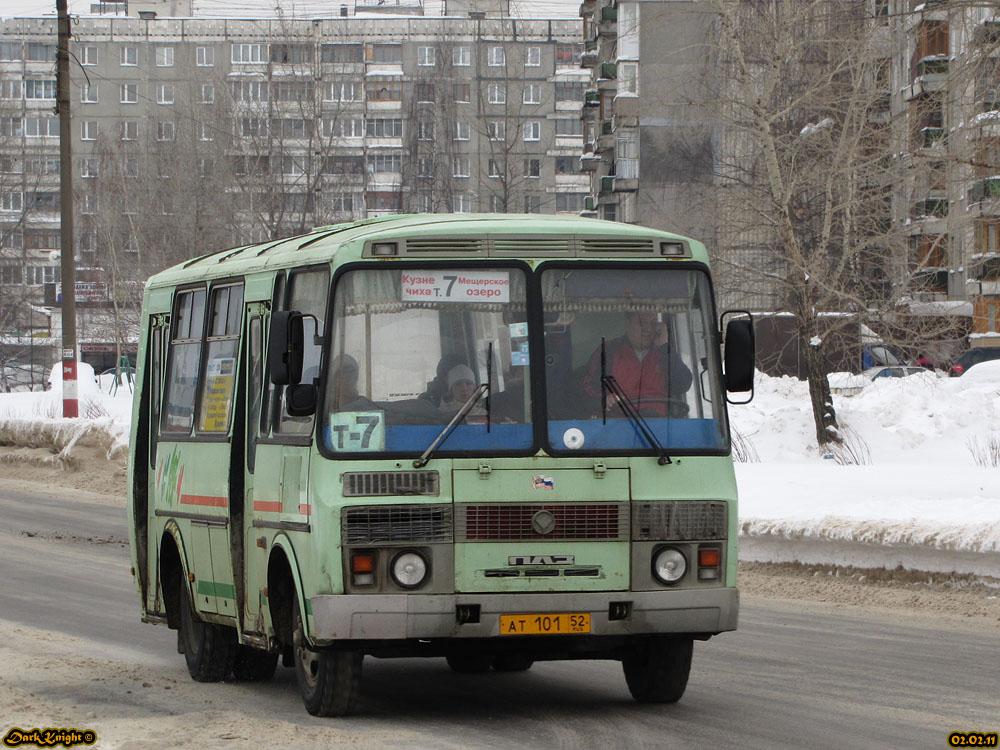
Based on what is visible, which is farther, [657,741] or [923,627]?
[923,627]

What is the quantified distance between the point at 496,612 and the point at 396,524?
64cm

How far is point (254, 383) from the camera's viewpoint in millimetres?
9750

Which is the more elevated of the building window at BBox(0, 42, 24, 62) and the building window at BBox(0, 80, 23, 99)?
the building window at BBox(0, 42, 24, 62)

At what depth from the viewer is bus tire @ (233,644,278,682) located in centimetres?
1073

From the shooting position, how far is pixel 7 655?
36.9 feet

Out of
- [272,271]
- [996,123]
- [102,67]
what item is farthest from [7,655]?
[102,67]

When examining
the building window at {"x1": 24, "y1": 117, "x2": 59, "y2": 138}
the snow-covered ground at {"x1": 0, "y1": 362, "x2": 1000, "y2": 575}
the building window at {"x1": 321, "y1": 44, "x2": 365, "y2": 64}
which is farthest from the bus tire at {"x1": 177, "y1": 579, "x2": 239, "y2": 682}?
the building window at {"x1": 24, "y1": 117, "x2": 59, "y2": 138}

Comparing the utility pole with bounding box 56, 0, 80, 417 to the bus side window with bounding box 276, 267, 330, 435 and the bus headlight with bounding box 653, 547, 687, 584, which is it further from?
the bus headlight with bounding box 653, 547, 687, 584

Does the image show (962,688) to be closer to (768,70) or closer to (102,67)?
(768,70)

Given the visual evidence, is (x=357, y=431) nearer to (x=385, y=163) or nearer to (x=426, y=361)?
(x=426, y=361)

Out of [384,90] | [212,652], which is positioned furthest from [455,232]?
[384,90]

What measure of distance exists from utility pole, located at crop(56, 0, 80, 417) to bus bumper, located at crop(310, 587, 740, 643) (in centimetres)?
2692

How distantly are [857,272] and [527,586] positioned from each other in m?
19.9

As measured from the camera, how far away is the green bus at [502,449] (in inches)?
327
